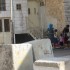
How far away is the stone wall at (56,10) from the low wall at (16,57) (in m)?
22.9

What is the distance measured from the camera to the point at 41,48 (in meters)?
8.97

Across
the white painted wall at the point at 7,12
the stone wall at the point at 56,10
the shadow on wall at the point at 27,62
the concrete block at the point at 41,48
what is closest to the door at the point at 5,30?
the white painted wall at the point at 7,12

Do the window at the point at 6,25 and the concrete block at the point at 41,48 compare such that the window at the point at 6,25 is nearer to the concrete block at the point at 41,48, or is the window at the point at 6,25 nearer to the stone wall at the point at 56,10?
the stone wall at the point at 56,10

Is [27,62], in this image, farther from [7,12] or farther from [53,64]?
[7,12]

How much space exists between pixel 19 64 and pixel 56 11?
2407 centimetres

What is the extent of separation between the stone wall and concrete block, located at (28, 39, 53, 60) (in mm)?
22121

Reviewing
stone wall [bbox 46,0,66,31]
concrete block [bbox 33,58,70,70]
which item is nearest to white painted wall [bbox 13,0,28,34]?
stone wall [bbox 46,0,66,31]

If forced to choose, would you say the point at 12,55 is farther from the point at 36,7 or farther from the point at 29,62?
the point at 36,7

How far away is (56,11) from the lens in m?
32.2

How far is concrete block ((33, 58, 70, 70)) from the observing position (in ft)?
23.3

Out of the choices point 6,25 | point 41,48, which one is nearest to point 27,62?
point 41,48

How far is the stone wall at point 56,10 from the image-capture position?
31.6m

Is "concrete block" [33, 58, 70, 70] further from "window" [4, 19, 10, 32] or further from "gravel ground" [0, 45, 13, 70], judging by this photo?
"window" [4, 19, 10, 32]

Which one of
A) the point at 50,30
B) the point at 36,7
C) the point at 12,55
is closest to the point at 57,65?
the point at 12,55
